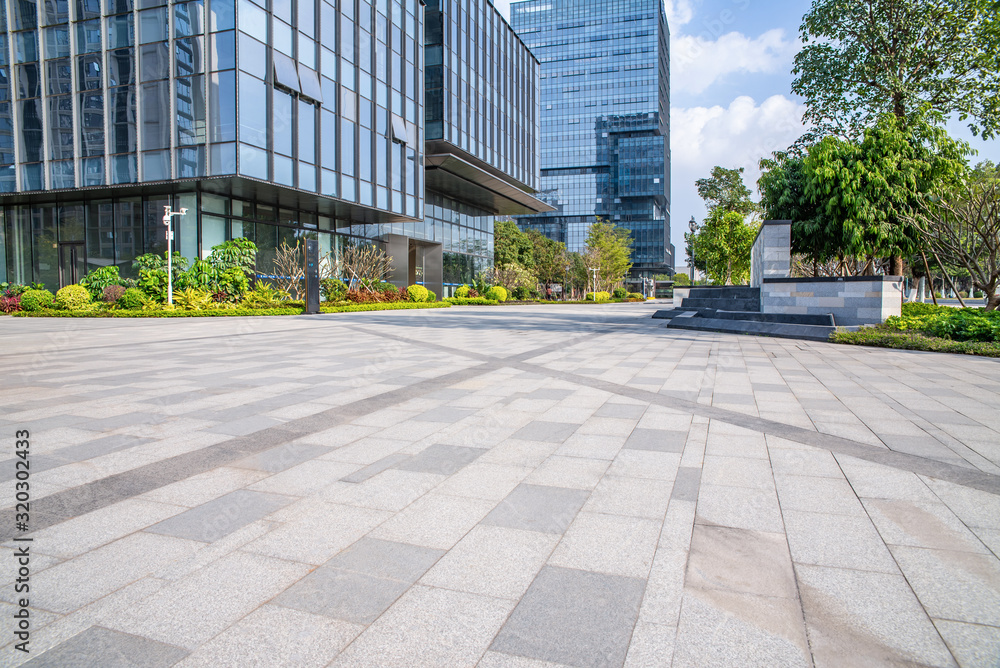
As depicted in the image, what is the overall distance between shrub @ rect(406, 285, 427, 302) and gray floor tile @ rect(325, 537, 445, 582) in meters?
34.1

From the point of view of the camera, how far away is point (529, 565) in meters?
2.58

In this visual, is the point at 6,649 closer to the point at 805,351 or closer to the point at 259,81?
the point at 805,351

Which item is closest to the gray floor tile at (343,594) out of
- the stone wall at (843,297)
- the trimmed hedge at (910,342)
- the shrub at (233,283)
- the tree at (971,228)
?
the trimmed hedge at (910,342)

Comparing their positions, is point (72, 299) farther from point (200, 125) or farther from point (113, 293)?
point (200, 125)

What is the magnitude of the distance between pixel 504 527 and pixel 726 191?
5612 centimetres

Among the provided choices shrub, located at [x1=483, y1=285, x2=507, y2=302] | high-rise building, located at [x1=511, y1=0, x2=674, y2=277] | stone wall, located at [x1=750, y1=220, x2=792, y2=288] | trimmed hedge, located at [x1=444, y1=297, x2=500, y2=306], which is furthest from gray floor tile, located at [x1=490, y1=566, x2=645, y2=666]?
high-rise building, located at [x1=511, y1=0, x2=674, y2=277]

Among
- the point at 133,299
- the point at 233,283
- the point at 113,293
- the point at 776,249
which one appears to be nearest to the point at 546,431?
the point at 776,249

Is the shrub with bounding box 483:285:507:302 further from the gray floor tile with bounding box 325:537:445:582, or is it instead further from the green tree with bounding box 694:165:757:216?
the gray floor tile with bounding box 325:537:445:582

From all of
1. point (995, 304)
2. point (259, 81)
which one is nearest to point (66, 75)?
point (259, 81)

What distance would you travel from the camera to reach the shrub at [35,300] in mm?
24406

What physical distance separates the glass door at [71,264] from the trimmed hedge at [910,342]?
108 ft

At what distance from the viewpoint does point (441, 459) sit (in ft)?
13.7

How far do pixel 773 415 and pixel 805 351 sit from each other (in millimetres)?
6779

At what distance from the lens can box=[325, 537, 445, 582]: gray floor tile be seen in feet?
8.23
